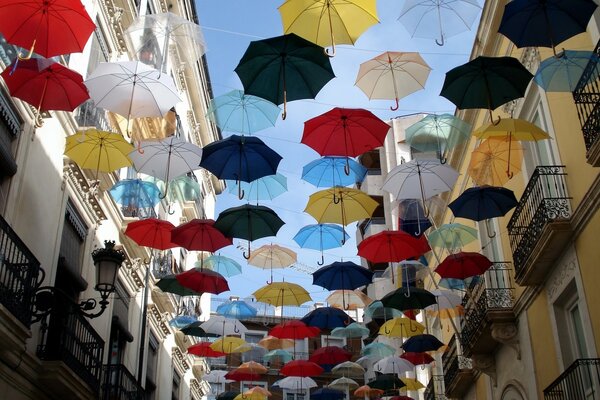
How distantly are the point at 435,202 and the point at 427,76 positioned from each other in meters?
4.87

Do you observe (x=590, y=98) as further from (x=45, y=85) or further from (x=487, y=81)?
(x=45, y=85)

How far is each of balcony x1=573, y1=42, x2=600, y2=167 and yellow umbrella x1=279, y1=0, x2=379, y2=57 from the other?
9.59ft

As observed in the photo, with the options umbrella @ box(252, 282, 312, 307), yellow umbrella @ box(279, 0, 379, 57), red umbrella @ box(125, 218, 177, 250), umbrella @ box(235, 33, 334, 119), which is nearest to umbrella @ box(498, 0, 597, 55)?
yellow umbrella @ box(279, 0, 379, 57)

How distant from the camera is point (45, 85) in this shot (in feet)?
34.0

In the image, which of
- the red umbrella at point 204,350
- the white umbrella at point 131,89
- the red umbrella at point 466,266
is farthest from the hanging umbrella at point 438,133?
the red umbrella at point 204,350

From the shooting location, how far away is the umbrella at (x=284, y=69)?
990 cm

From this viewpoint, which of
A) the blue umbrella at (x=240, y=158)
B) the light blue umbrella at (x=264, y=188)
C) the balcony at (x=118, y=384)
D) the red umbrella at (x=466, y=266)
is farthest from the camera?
the light blue umbrella at (x=264, y=188)

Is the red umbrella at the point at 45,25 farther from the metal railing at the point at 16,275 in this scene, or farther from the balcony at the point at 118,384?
the balcony at the point at 118,384

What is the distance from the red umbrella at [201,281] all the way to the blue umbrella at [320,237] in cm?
217

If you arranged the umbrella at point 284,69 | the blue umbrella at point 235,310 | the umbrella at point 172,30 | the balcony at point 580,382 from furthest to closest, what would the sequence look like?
the blue umbrella at point 235,310 < the umbrella at point 172,30 < the balcony at point 580,382 < the umbrella at point 284,69

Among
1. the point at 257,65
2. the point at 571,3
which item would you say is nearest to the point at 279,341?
the point at 257,65

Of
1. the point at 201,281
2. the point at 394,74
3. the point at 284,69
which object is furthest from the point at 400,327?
the point at 284,69

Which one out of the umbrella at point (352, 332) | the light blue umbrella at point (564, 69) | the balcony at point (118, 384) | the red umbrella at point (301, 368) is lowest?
the balcony at point (118, 384)

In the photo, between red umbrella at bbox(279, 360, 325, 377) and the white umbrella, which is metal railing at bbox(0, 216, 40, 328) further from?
red umbrella at bbox(279, 360, 325, 377)
